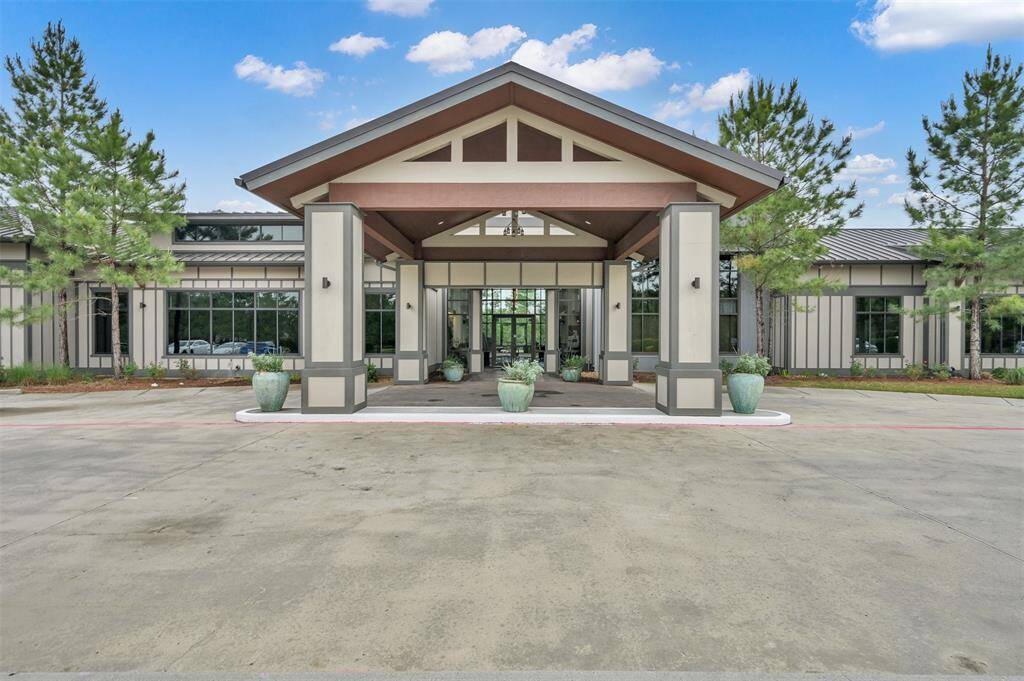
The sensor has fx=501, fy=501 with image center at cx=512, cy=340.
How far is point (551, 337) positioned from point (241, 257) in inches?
471

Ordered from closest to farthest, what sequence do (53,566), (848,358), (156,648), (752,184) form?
(156,648) < (53,566) < (752,184) < (848,358)

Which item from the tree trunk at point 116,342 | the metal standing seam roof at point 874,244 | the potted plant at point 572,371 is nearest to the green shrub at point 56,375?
the tree trunk at point 116,342

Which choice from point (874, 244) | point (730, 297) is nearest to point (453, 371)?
point (730, 297)

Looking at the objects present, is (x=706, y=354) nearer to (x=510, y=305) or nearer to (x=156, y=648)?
(x=156, y=648)

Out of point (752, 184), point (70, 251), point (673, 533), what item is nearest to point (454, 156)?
point (752, 184)

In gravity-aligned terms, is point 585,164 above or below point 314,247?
above

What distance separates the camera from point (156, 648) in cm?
254

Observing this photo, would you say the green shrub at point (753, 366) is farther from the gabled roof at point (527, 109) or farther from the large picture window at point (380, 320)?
the large picture window at point (380, 320)

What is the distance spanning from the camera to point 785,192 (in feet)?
50.2

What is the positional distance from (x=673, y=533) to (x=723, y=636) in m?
1.42

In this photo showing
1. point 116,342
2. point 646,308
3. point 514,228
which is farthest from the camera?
point 646,308

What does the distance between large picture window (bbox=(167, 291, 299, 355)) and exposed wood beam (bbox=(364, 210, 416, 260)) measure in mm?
5368

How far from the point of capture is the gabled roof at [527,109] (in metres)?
8.74

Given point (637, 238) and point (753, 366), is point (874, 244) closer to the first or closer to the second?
point (637, 238)
